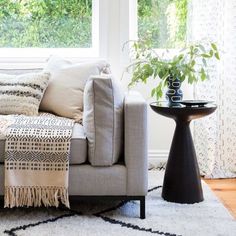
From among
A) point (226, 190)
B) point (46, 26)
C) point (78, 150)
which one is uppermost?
point (46, 26)

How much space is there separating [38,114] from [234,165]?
1.54m

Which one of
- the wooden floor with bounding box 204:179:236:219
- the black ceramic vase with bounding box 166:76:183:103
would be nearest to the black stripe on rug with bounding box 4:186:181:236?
the wooden floor with bounding box 204:179:236:219

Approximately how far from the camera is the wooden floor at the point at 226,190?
2.82 metres

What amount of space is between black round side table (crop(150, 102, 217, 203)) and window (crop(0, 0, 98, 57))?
117 cm

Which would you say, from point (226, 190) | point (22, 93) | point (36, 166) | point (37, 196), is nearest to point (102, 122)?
point (36, 166)

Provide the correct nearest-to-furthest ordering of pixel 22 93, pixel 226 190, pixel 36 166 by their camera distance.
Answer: pixel 36 166 → pixel 22 93 → pixel 226 190

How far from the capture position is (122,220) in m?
2.47

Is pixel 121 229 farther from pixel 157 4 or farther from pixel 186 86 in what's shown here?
pixel 157 4

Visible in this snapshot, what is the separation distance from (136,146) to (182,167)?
44 centimetres

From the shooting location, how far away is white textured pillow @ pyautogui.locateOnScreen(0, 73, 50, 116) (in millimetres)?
2902

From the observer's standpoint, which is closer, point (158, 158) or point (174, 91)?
point (174, 91)

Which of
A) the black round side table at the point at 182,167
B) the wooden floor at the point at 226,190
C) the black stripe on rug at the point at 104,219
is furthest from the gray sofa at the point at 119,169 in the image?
the wooden floor at the point at 226,190

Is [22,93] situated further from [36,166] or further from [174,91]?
[174,91]

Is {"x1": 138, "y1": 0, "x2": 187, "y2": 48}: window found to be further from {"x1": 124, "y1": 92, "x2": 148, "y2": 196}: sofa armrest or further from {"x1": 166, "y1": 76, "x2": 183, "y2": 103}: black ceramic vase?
{"x1": 124, "y1": 92, "x2": 148, "y2": 196}: sofa armrest
